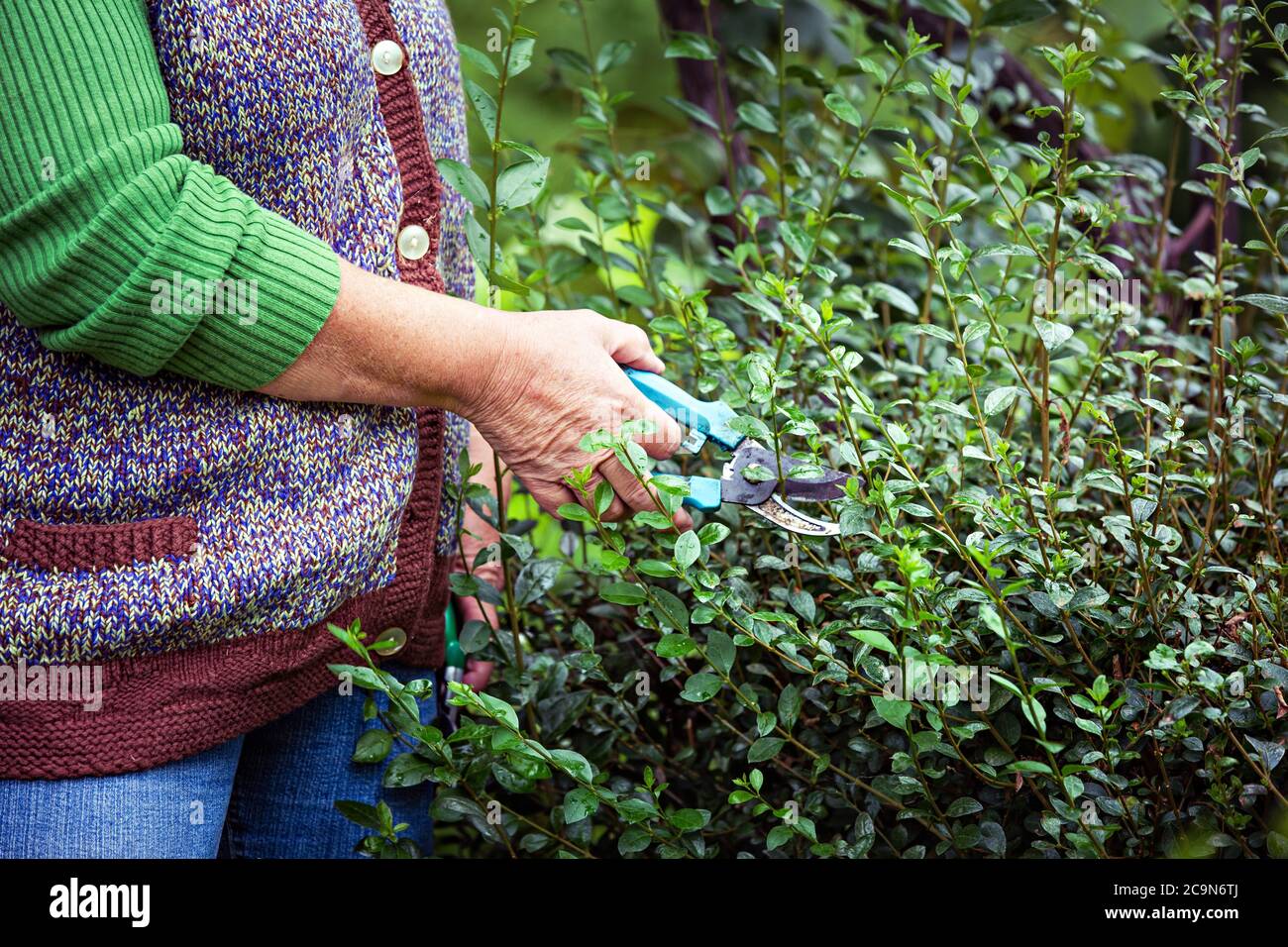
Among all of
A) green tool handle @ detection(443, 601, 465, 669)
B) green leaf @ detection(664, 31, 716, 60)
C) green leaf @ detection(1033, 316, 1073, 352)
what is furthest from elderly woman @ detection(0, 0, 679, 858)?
green leaf @ detection(664, 31, 716, 60)

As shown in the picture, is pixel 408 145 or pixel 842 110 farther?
pixel 842 110

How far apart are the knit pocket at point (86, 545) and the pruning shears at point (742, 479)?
0.44 m

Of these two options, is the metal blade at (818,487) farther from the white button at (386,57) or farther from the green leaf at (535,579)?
the white button at (386,57)

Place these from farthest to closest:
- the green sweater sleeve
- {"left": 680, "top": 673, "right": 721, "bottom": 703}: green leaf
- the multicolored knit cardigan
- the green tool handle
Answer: the green tool handle → {"left": 680, "top": 673, "right": 721, "bottom": 703}: green leaf → the multicolored knit cardigan → the green sweater sleeve

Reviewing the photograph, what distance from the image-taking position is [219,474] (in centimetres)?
99

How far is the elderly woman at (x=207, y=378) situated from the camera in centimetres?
86

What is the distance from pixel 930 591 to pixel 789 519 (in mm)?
165

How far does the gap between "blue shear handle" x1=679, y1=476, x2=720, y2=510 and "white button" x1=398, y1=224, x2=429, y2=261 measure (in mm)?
330

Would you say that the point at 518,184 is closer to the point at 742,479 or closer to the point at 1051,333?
the point at 742,479

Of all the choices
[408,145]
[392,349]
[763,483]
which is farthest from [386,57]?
[763,483]

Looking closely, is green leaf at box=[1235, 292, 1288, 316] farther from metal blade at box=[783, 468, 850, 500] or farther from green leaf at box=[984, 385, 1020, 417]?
metal blade at box=[783, 468, 850, 500]

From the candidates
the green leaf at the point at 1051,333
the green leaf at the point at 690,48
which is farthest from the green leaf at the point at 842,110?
the green leaf at the point at 1051,333

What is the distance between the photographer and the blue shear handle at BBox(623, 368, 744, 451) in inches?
43.2

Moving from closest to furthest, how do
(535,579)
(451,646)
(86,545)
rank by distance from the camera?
(86,545) < (535,579) < (451,646)
